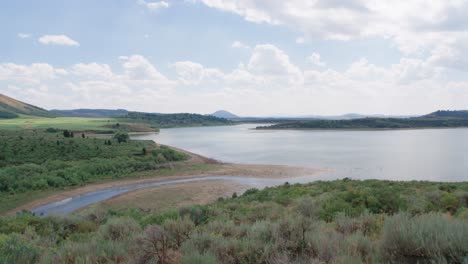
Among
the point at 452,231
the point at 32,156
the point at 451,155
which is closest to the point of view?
the point at 452,231

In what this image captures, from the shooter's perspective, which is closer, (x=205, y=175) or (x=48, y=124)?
(x=205, y=175)

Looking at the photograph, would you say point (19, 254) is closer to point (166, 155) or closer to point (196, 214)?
point (196, 214)

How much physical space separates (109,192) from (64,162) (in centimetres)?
1013

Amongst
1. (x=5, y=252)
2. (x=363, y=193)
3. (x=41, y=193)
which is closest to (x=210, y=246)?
(x=5, y=252)

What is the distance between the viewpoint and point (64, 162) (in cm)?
3531

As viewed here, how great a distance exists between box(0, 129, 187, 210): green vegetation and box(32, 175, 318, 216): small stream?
2.96 metres

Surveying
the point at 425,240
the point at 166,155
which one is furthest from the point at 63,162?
the point at 425,240

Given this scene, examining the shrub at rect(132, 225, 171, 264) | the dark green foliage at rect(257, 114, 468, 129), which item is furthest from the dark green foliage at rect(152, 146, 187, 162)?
the dark green foliage at rect(257, 114, 468, 129)

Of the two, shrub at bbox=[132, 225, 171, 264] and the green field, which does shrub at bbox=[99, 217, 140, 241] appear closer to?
shrub at bbox=[132, 225, 171, 264]

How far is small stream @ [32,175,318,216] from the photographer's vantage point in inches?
898

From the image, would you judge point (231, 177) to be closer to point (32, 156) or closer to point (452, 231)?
point (32, 156)

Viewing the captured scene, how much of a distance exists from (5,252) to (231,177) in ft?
104

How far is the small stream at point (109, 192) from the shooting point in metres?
22.8

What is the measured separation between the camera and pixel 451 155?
4778 cm
